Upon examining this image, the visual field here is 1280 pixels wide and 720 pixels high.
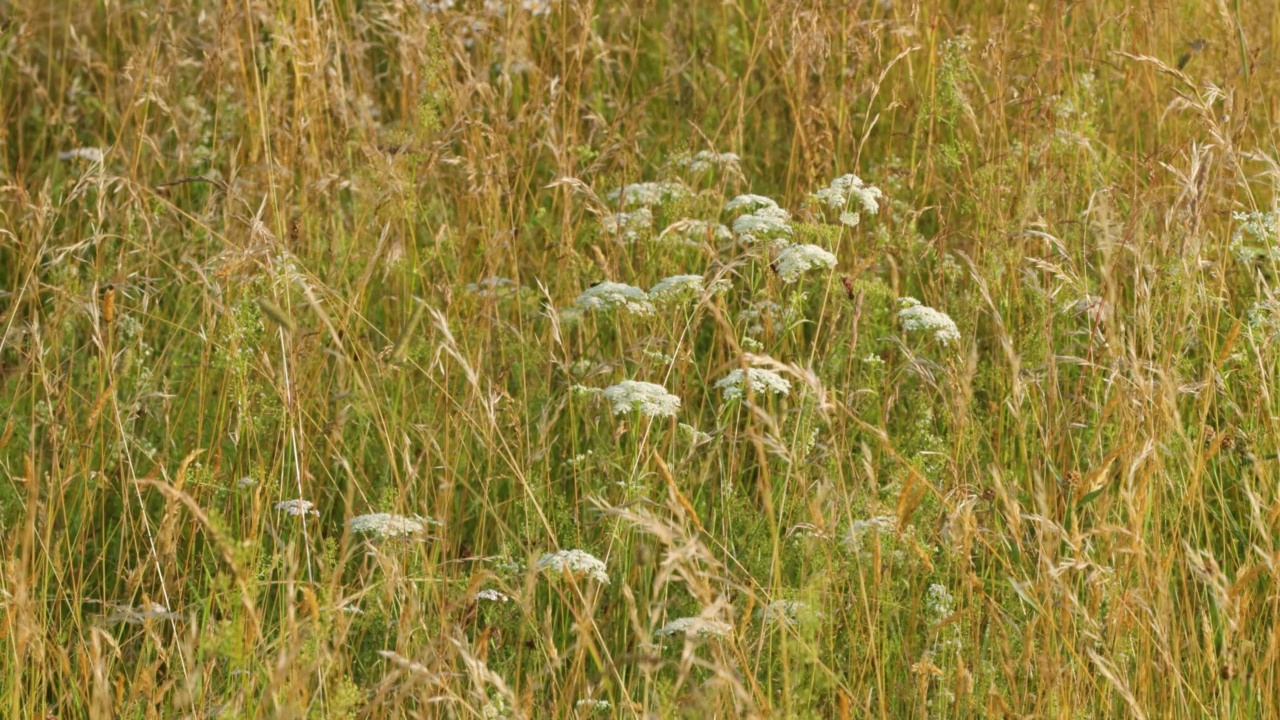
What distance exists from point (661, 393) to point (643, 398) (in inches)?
2.7

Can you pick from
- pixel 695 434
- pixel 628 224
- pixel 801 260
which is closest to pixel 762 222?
pixel 801 260

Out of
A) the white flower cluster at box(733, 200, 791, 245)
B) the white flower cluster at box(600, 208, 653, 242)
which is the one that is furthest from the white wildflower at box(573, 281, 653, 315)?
the white flower cluster at box(600, 208, 653, 242)

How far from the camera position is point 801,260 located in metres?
2.41

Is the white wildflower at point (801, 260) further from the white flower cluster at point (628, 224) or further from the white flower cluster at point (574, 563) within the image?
the white flower cluster at point (574, 563)

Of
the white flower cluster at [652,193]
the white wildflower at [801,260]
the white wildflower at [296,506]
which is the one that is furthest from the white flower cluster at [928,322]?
the white wildflower at [296,506]

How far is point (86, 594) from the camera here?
8.50 feet

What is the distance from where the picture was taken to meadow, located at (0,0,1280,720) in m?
1.96

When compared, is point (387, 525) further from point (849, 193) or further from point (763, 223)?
point (849, 193)

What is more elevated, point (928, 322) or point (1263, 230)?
point (1263, 230)

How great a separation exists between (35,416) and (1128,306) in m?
2.19

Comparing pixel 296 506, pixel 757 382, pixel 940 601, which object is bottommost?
pixel 940 601

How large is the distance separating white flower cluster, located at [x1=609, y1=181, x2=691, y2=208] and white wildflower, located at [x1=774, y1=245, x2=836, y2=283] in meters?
0.50

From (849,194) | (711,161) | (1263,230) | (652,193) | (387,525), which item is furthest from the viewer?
(711,161)

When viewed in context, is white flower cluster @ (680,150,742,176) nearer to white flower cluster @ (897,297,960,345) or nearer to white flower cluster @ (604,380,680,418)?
white flower cluster @ (897,297,960,345)
